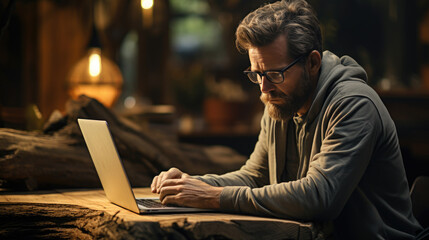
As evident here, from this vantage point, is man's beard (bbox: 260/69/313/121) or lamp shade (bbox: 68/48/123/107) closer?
man's beard (bbox: 260/69/313/121)

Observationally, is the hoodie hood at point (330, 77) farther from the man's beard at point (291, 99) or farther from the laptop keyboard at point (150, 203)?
the laptop keyboard at point (150, 203)

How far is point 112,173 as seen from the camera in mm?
2240

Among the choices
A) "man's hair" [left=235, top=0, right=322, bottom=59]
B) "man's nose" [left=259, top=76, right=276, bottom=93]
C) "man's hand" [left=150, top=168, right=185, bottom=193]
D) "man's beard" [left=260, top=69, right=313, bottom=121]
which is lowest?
"man's hand" [left=150, top=168, right=185, bottom=193]

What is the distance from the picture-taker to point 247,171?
2787 mm

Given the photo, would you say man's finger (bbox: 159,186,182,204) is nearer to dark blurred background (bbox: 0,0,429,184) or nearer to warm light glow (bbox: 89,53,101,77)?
dark blurred background (bbox: 0,0,429,184)

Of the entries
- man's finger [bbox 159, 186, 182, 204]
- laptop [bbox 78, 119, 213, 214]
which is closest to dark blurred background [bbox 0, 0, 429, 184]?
laptop [bbox 78, 119, 213, 214]

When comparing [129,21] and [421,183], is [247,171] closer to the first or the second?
[421,183]

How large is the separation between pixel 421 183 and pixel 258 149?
684mm

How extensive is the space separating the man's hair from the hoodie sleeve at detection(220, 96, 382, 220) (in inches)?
11.6

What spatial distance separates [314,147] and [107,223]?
0.79 m

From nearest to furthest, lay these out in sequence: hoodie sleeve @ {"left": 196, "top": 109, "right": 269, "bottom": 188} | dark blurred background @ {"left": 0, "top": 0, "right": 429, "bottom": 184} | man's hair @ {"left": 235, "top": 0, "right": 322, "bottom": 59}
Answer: man's hair @ {"left": 235, "top": 0, "right": 322, "bottom": 59} < hoodie sleeve @ {"left": 196, "top": 109, "right": 269, "bottom": 188} < dark blurred background @ {"left": 0, "top": 0, "right": 429, "bottom": 184}

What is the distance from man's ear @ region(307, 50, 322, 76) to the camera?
240 cm

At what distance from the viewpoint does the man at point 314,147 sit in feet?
6.97

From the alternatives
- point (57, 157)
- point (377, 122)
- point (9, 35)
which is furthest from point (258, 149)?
point (9, 35)
